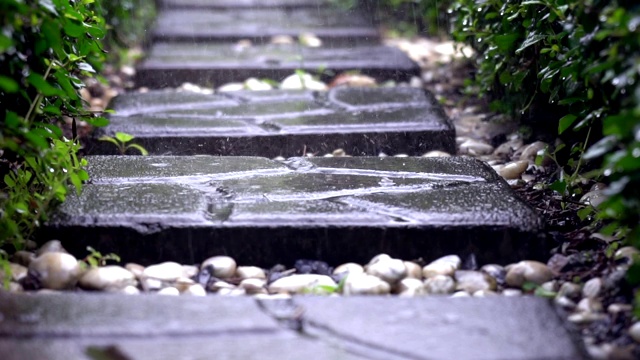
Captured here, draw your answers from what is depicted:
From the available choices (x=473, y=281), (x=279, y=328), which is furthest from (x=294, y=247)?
(x=279, y=328)

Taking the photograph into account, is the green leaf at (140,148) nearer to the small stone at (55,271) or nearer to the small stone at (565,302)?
the small stone at (55,271)

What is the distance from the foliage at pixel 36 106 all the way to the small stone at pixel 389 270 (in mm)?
718

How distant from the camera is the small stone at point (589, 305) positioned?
161cm

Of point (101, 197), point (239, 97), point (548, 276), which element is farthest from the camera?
point (239, 97)

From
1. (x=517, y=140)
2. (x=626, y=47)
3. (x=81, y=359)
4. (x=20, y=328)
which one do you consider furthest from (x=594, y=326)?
(x=517, y=140)

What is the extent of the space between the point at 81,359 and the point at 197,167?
117 centimetres

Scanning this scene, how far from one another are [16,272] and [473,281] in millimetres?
983

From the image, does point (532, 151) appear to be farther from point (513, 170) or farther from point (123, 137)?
point (123, 137)

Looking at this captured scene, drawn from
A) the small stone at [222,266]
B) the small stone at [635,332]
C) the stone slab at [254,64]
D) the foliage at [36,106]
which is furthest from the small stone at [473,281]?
the stone slab at [254,64]

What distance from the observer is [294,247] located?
1.92 m

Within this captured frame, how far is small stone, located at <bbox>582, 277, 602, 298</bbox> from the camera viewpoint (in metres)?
1.67

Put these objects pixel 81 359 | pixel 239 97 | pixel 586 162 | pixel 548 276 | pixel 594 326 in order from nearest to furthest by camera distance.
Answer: pixel 81 359 < pixel 594 326 < pixel 548 276 < pixel 586 162 < pixel 239 97

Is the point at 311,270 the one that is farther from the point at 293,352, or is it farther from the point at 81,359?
the point at 81,359

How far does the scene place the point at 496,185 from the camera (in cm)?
222
